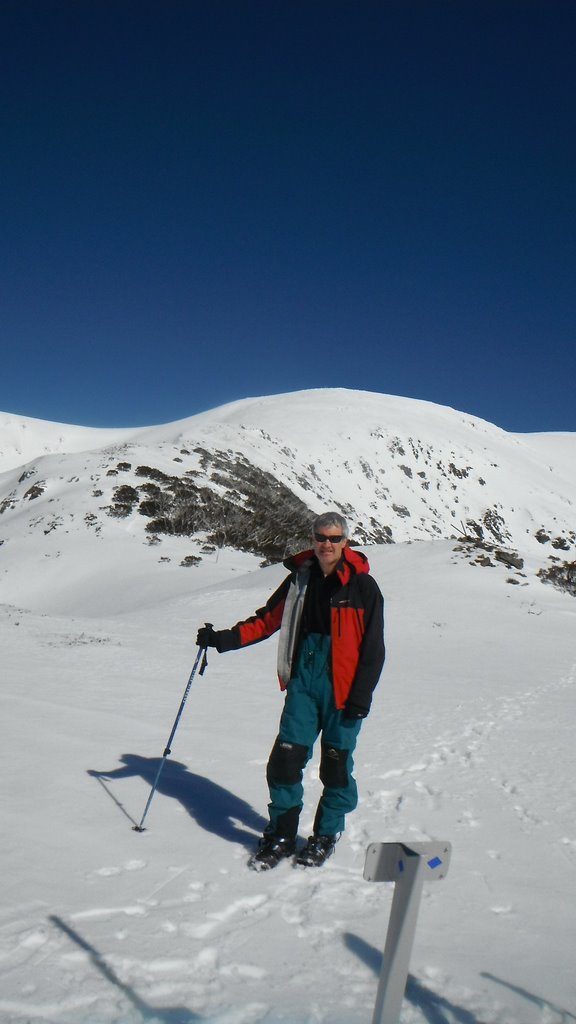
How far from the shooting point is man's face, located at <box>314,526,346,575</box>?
13.3ft

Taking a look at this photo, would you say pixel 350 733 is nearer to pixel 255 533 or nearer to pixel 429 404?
pixel 255 533

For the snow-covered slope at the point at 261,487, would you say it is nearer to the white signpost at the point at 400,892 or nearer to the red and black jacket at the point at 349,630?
the red and black jacket at the point at 349,630

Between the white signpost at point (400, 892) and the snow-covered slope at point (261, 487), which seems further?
the snow-covered slope at point (261, 487)

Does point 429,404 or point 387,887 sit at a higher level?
Result: point 429,404

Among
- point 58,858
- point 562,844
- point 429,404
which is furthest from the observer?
point 429,404

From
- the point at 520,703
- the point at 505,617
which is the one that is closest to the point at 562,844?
the point at 520,703

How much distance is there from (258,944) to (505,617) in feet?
46.6

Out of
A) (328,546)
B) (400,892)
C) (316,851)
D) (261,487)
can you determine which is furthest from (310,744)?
(261,487)

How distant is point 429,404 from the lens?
98.6 meters

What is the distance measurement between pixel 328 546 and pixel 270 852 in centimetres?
184

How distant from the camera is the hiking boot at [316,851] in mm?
3988

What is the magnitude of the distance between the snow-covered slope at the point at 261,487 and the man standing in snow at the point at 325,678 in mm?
18335

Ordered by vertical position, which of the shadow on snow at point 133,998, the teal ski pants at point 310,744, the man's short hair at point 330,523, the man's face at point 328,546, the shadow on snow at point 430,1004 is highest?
the man's short hair at point 330,523

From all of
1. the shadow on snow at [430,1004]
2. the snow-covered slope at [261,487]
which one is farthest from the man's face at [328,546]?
the snow-covered slope at [261,487]
